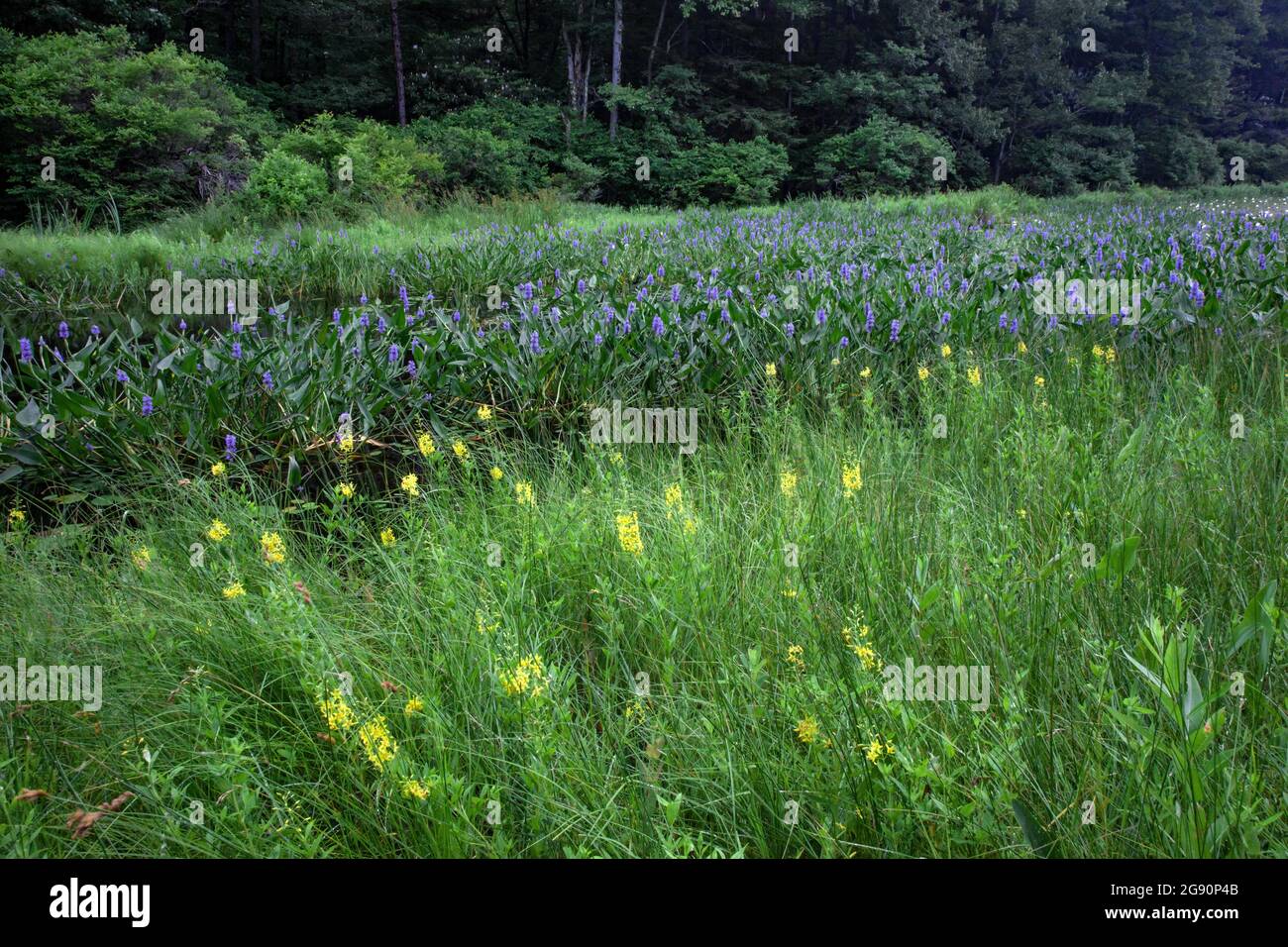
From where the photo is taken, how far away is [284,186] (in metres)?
13.9

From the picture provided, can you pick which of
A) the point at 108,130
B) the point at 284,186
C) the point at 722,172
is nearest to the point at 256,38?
the point at 108,130

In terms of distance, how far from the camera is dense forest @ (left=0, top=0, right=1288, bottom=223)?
15.9 m

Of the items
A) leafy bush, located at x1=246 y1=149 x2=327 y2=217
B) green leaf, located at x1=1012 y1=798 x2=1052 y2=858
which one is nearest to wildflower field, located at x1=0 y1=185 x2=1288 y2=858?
green leaf, located at x1=1012 y1=798 x2=1052 y2=858

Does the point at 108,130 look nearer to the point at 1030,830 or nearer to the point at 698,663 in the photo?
the point at 698,663

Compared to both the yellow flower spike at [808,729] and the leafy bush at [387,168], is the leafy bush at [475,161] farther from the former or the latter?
the yellow flower spike at [808,729]

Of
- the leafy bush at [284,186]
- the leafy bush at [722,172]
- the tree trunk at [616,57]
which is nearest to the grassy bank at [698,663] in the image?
the leafy bush at [284,186]

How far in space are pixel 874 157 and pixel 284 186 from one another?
1841 cm

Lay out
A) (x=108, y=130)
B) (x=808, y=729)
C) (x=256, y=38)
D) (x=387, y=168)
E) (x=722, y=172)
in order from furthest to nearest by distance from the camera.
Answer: (x=256, y=38), (x=722, y=172), (x=387, y=168), (x=108, y=130), (x=808, y=729)

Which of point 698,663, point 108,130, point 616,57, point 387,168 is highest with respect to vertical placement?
point 616,57

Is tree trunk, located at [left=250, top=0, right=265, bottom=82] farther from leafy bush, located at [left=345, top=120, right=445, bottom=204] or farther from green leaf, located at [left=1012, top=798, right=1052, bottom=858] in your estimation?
green leaf, located at [left=1012, top=798, right=1052, bottom=858]

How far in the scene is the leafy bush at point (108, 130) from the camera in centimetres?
1538

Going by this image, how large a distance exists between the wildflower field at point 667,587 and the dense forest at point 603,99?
→ 431 inches

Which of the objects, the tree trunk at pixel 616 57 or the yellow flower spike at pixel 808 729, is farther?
the tree trunk at pixel 616 57

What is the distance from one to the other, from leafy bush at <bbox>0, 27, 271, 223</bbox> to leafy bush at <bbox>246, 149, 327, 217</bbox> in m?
2.14
